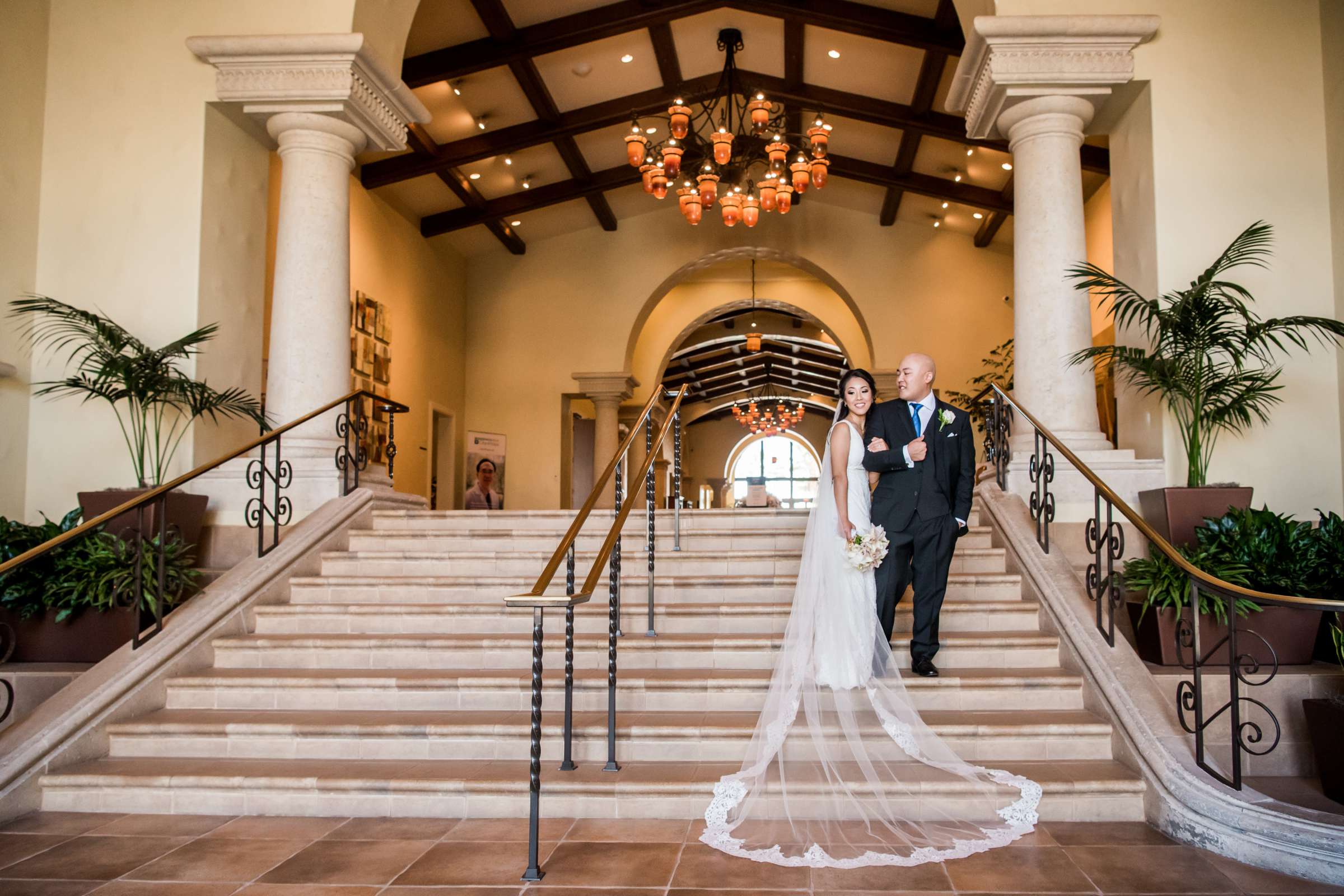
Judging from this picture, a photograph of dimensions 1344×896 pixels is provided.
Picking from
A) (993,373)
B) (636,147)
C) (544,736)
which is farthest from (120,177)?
(993,373)

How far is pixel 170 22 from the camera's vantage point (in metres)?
7.47

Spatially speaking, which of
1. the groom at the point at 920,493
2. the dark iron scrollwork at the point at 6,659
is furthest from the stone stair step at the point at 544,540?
the dark iron scrollwork at the point at 6,659

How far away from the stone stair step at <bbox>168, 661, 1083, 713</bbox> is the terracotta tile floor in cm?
85

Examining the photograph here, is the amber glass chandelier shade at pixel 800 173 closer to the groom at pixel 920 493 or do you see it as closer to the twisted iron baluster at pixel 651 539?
the twisted iron baluster at pixel 651 539

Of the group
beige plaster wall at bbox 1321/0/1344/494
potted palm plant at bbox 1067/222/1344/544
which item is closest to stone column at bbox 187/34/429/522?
potted palm plant at bbox 1067/222/1344/544

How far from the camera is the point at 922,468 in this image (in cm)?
486

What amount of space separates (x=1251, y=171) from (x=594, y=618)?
213 inches

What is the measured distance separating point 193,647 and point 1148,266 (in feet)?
21.3

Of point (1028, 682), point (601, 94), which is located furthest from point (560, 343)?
point (1028, 682)

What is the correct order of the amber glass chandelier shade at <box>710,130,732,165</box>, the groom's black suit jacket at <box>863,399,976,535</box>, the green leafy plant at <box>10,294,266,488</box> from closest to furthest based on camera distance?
the groom's black suit jacket at <box>863,399,976,535</box>, the green leafy plant at <box>10,294,266,488</box>, the amber glass chandelier shade at <box>710,130,732,165</box>

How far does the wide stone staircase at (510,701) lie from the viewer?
404 cm

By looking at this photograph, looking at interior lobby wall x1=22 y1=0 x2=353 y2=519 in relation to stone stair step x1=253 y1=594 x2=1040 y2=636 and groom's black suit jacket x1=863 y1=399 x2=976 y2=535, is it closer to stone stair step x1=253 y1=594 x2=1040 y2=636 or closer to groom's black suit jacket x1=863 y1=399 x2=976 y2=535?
stone stair step x1=253 y1=594 x2=1040 y2=636

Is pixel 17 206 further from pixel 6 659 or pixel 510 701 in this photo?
pixel 510 701

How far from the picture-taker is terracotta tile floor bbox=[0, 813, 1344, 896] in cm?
319
